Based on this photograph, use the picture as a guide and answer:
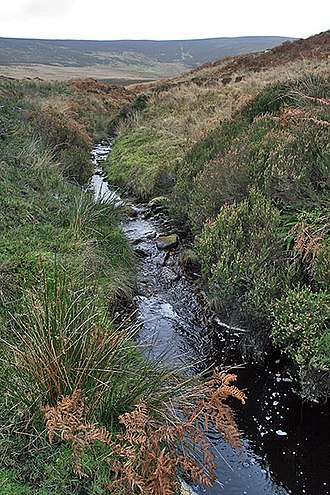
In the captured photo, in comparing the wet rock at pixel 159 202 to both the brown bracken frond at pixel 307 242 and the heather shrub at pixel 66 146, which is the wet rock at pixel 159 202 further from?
the brown bracken frond at pixel 307 242

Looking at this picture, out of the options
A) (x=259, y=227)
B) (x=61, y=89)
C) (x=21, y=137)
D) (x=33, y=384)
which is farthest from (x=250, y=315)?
(x=61, y=89)

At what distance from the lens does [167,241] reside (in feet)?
28.0

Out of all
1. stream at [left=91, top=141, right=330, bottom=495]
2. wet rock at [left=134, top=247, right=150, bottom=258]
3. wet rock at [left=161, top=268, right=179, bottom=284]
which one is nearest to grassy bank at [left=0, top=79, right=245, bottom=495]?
stream at [left=91, top=141, right=330, bottom=495]

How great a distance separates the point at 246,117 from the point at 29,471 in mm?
8820

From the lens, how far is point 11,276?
4.71 meters

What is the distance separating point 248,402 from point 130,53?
493ft

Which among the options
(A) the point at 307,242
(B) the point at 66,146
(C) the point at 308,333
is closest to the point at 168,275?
(A) the point at 307,242

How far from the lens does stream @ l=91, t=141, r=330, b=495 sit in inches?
154

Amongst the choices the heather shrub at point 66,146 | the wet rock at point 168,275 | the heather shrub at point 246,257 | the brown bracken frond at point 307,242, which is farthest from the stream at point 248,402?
the heather shrub at point 66,146

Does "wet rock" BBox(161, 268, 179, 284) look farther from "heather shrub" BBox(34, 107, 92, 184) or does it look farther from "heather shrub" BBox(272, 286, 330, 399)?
"heather shrub" BBox(34, 107, 92, 184)

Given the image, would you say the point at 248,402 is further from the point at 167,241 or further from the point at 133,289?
the point at 167,241

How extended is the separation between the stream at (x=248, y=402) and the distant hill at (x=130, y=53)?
317 feet

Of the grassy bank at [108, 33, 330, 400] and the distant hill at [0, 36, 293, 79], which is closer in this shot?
the grassy bank at [108, 33, 330, 400]

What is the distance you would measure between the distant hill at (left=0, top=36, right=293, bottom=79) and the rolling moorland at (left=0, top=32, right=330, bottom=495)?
9358 centimetres
